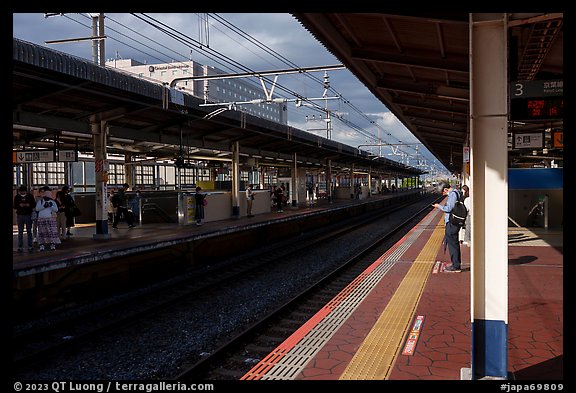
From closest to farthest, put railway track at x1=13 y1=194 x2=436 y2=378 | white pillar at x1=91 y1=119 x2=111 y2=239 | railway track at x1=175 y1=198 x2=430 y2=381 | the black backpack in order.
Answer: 1. railway track at x1=175 y1=198 x2=430 y2=381
2. railway track at x1=13 y1=194 x2=436 y2=378
3. the black backpack
4. white pillar at x1=91 y1=119 x2=111 y2=239

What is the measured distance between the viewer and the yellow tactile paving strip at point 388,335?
4617 mm

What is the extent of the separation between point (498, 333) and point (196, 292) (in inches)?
267

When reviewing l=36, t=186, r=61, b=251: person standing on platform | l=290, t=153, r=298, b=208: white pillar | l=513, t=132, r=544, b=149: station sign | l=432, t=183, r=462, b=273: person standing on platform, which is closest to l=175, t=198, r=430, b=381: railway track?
l=432, t=183, r=462, b=273: person standing on platform

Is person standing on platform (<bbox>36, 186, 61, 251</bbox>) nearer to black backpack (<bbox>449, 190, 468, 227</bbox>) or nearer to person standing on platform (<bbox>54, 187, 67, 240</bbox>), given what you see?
person standing on platform (<bbox>54, 187, 67, 240</bbox>)

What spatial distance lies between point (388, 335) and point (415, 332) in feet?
1.25

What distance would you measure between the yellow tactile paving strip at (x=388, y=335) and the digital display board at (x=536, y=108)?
3194 mm

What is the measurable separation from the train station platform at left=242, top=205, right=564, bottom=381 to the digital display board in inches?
109

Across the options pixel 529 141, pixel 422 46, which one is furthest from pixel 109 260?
pixel 529 141

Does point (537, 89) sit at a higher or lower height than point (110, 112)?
lower

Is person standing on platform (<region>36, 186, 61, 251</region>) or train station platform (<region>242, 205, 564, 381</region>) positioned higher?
person standing on platform (<region>36, 186, 61, 251</region>)

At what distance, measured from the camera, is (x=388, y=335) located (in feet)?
18.7

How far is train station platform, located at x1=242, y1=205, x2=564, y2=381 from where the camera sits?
4660mm

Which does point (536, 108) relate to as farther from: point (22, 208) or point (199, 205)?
point (199, 205)
